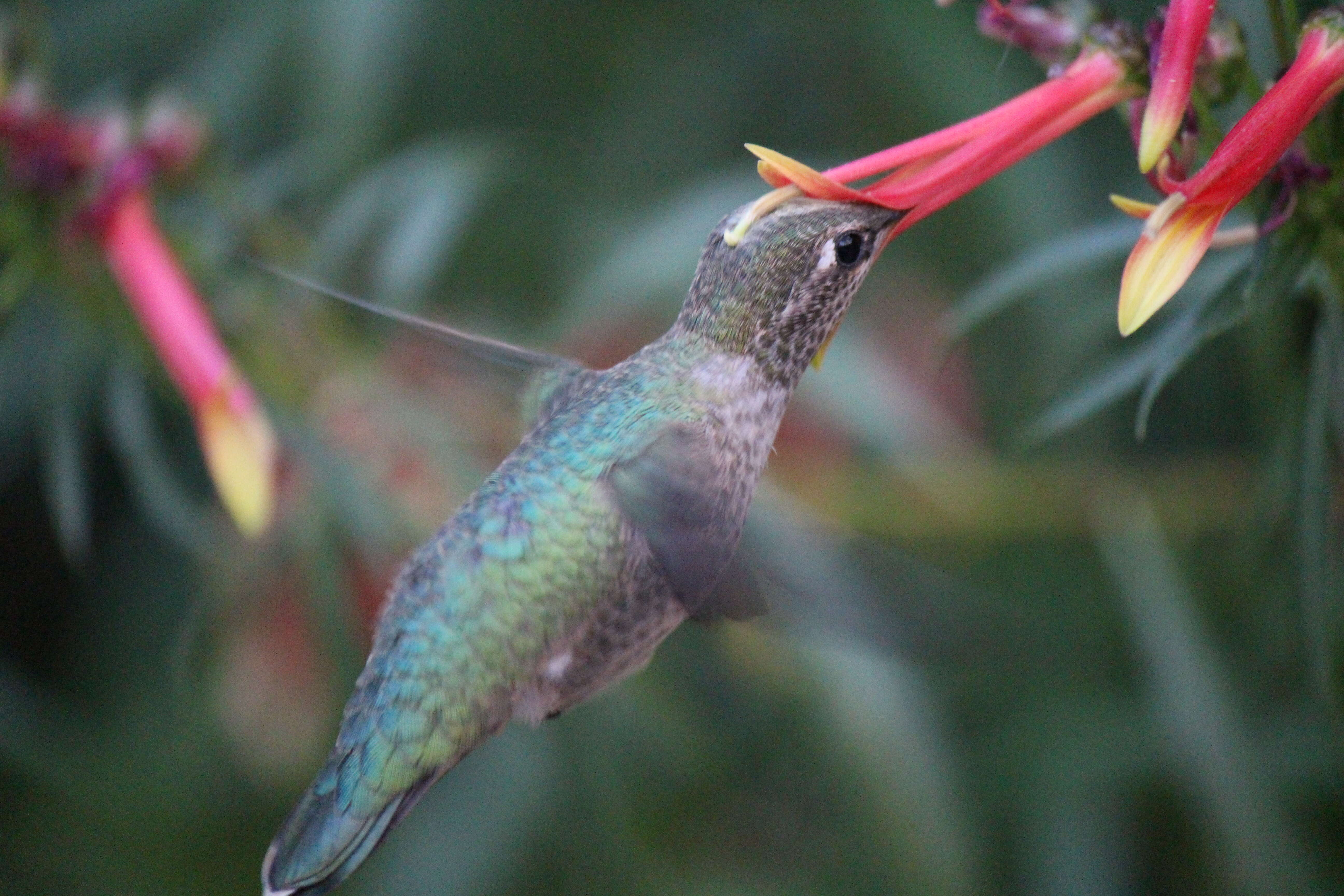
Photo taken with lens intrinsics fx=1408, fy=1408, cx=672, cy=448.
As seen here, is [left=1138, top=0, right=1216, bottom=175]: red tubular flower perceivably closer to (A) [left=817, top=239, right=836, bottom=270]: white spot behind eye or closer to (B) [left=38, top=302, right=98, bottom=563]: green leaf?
(A) [left=817, top=239, right=836, bottom=270]: white spot behind eye

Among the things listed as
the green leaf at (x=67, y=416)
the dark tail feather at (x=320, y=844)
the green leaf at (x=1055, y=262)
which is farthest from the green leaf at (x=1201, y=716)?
the green leaf at (x=67, y=416)

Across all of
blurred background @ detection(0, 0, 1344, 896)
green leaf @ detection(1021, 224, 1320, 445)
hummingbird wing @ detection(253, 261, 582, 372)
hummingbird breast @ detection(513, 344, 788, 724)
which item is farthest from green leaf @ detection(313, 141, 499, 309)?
green leaf @ detection(1021, 224, 1320, 445)

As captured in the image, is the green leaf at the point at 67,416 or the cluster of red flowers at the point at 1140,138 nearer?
the cluster of red flowers at the point at 1140,138

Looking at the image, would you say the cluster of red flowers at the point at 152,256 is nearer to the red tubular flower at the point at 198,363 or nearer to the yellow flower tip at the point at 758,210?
the red tubular flower at the point at 198,363

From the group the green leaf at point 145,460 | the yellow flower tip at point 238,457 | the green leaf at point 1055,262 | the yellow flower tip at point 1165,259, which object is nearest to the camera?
the yellow flower tip at point 1165,259

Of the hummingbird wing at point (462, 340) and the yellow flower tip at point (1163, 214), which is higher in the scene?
the yellow flower tip at point (1163, 214)

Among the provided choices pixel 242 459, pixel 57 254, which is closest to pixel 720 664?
pixel 242 459
